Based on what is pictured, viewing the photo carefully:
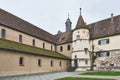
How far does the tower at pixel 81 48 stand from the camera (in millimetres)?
36781

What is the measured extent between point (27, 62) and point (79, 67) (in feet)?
44.4

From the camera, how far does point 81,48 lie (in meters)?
37.4

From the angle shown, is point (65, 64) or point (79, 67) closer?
point (79, 67)

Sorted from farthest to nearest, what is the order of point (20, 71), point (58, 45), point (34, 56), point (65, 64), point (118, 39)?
point (58, 45) < point (65, 64) < point (118, 39) < point (34, 56) < point (20, 71)

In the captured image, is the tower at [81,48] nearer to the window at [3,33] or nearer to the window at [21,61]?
the window at [21,61]

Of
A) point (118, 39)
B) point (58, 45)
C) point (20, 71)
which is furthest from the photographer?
point (58, 45)

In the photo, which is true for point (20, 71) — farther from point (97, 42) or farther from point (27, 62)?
point (97, 42)

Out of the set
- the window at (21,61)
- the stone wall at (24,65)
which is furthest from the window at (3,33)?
the window at (21,61)

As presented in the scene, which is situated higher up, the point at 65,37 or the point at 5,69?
the point at 65,37

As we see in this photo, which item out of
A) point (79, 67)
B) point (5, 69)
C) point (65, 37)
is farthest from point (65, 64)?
point (5, 69)

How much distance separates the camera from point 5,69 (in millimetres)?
22375

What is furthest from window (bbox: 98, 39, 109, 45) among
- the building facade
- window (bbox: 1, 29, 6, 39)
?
window (bbox: 1, 29, 6, 39)

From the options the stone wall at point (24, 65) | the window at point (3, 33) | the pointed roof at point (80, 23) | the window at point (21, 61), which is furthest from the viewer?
the pointed roof at point (80, 23)

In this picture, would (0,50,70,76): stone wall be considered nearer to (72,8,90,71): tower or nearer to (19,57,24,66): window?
(19,57,24,66): window
